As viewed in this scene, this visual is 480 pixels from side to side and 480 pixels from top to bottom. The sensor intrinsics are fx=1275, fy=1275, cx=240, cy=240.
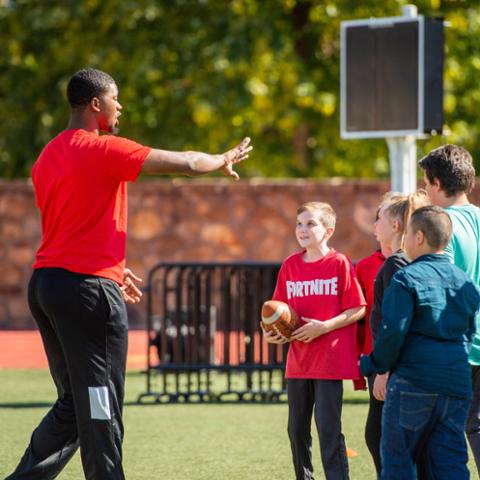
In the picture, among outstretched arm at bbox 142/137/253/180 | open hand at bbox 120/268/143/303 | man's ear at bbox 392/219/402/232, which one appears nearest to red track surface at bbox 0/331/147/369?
open hand at bbox 120/268/143/303

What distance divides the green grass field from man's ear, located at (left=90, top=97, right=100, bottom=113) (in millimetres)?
2575

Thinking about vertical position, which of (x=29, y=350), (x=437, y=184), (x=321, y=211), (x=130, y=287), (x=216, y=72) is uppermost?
(x=216, y=72)

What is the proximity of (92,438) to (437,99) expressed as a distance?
6606 mm

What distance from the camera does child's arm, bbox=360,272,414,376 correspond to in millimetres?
5355

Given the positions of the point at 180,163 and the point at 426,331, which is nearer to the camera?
the point at 426,331

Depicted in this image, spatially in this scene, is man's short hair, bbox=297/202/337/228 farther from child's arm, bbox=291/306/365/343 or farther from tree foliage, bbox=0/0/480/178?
tree foliage, bbox=0/0/480/178

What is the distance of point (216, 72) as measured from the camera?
2164cm

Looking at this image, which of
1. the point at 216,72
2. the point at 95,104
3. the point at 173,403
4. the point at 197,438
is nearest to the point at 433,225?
→ the point at 95,104

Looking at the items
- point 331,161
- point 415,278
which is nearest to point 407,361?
point 415,278

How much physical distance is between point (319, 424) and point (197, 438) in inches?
113

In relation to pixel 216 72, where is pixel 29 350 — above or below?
below

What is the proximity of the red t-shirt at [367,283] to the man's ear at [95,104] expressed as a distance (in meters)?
1.79

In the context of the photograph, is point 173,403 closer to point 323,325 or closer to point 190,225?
point 323,325

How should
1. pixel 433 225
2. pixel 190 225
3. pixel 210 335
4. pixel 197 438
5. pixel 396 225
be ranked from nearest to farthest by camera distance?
pixel 433 225, pixel 396 225, pixel 197 438, pixel 210 335, pixel 190 225
